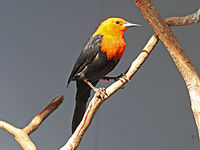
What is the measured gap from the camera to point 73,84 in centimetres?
197

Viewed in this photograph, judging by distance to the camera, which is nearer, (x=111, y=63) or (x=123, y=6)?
(x=111, y=63)

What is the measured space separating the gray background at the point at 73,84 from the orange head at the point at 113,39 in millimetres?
790

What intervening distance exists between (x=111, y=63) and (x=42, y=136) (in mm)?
1059

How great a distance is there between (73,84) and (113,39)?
92 cm

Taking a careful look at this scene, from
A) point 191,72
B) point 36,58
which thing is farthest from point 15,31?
point 191,72

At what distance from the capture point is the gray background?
5.96 feet

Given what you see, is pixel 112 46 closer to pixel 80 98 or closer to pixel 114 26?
pixel 114 26

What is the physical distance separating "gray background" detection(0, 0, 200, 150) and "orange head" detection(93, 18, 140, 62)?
2.59ft

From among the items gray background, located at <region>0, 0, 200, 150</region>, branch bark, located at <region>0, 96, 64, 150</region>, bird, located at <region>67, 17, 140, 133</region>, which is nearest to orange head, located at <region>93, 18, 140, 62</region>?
bird, located at <region>67, 17, 140, 133</region>

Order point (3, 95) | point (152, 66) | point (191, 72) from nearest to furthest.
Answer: point (191, 72)
point (3, 95)
point (152, 66)

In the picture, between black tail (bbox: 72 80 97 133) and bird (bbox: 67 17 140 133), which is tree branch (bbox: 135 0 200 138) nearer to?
bird (bbox: 67 17 140 133)

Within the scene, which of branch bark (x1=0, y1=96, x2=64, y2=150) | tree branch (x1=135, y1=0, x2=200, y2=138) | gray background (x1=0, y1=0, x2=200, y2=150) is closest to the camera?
tree branch (x1=135, y1=0, x2=200, y2=138)

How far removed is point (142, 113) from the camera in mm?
1938

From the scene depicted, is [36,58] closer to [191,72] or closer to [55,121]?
[55,121]
